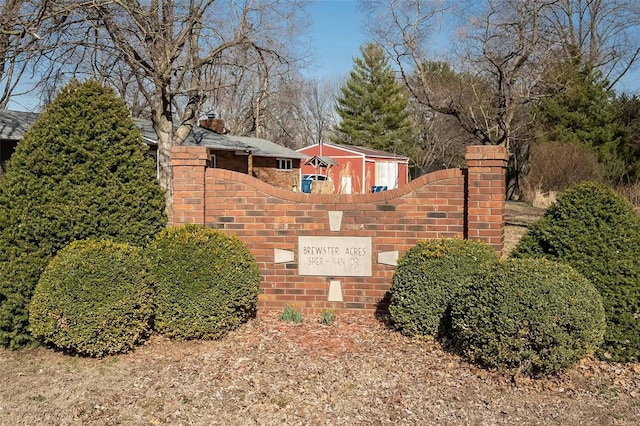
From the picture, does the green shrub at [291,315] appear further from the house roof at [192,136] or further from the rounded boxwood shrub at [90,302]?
the house roof at [192,136]

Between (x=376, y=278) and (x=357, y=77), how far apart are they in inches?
1667

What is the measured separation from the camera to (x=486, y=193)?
601cm

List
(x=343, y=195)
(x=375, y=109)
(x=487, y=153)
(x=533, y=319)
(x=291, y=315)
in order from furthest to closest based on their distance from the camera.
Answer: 1. (x=375, y=109)
2. (x=343, y=195)
3. (x=291, y=315)
4. (x=487, y=153)
5. (x=533, y=319)

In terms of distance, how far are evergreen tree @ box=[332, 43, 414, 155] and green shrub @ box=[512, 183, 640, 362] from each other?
4061cm

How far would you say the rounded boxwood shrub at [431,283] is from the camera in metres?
5.27

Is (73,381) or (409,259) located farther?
(409,259)

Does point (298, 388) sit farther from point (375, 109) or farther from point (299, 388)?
point (375, 109)

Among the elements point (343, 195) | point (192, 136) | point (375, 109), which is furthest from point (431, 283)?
point (375, 109)

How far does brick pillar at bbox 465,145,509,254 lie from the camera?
5.96 m

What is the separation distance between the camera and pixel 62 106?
5.52m

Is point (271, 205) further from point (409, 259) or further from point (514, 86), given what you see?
point (514, 86)

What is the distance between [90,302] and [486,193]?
4065mm

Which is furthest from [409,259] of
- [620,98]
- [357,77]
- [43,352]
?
[357,77]

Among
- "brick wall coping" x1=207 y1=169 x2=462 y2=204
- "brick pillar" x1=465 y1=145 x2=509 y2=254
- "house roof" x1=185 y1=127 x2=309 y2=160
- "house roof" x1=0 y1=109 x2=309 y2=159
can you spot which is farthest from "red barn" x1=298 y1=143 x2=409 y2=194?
"brick pillar" x1=465 y1=145 x2=509 y2=254
